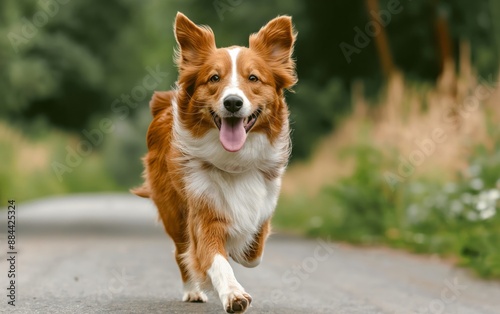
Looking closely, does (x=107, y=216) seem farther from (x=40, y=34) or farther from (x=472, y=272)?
(x=472, y=272)

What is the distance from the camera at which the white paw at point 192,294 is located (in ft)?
22.4

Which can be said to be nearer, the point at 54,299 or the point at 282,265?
the point at 54,299

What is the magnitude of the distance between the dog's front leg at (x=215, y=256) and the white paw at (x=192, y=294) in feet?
2.68

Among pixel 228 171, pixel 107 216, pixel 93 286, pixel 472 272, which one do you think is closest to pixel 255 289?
pixel 93 286

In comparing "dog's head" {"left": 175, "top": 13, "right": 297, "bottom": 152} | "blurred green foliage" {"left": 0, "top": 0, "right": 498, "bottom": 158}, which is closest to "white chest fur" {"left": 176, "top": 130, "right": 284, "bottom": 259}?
"dog's head" {"left": 175, "top": 13, "right": 297, "bottom": 152}

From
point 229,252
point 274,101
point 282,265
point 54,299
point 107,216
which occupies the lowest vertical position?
point 107,216

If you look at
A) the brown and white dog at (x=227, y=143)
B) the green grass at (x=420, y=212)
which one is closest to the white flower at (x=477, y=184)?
the green grass at (x=420, y=212)

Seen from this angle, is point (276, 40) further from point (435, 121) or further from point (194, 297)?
point (435, 121)

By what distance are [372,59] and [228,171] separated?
1131 centimetres

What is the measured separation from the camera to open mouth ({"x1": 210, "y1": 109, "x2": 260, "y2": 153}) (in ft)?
19.2

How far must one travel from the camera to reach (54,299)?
684cm

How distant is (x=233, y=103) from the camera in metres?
5.69

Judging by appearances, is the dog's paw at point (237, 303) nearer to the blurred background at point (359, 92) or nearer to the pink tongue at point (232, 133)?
the pink tongue at point (232, 133)

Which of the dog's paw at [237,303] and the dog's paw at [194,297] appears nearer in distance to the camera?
the dog's paw at [237,303]
